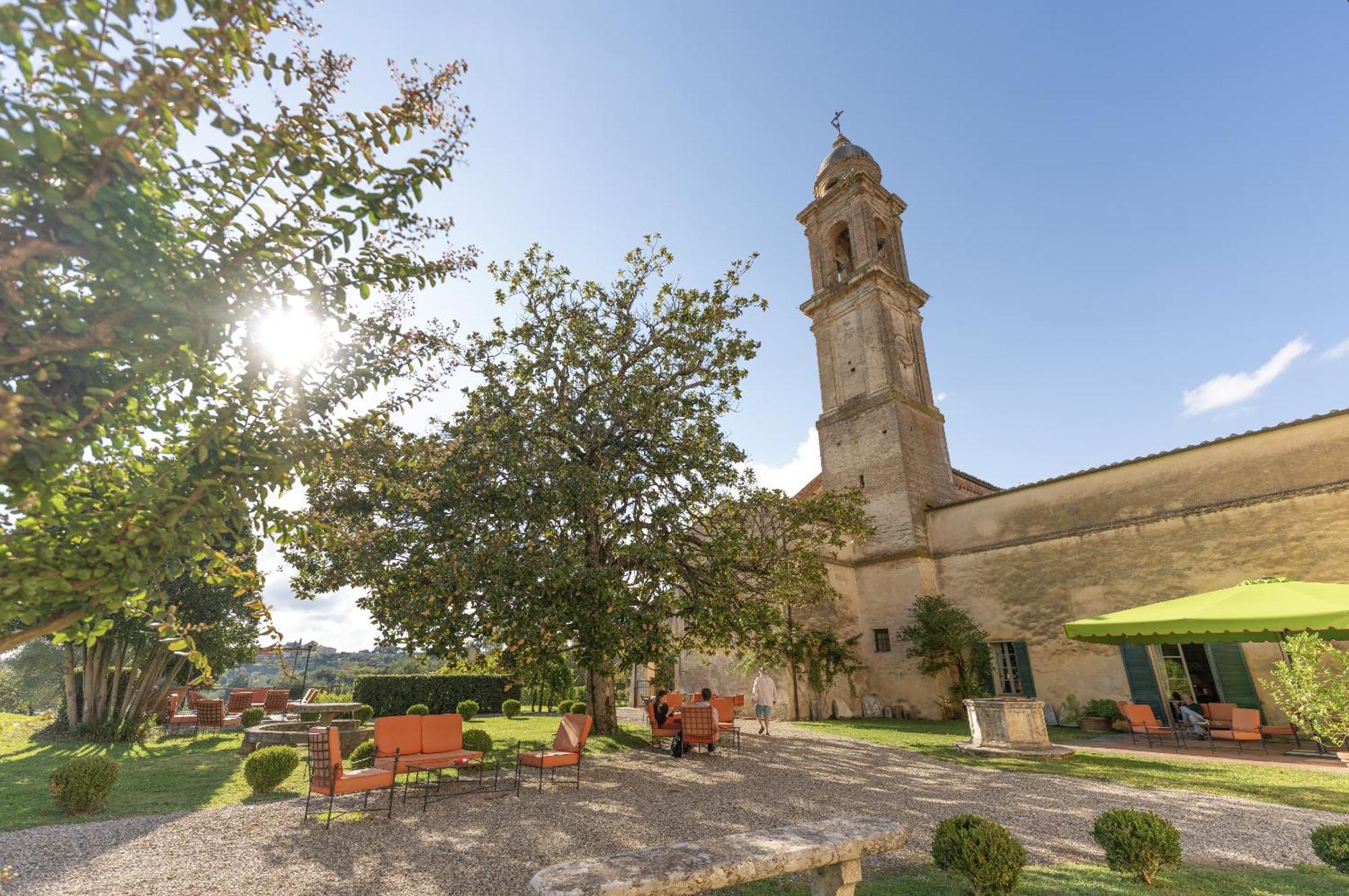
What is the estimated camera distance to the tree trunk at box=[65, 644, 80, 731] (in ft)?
51.5

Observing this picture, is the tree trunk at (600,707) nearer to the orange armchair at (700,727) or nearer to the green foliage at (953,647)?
the orange armchair at (700,727)

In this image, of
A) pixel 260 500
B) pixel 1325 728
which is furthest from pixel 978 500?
pixel 260 500

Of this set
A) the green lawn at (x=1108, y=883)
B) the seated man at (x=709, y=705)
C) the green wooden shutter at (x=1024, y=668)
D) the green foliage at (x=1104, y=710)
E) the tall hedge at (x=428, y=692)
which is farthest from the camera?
the tall hedge at (x=428, y=692)

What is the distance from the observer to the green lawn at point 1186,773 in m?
8.07

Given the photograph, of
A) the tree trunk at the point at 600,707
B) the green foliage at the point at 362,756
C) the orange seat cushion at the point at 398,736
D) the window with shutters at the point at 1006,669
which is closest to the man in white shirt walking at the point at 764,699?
the tree trunk at the point at 600,707

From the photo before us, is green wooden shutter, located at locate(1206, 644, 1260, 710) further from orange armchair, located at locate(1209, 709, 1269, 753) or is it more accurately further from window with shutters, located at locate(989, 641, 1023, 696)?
window with shutters, located at locate(989, 641, 1023, 696)

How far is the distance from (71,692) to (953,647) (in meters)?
25.5

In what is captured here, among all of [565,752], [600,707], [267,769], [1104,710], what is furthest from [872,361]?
[267,769]

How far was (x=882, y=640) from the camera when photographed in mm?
21156

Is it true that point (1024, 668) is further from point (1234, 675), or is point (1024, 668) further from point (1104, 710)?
point (1234, 675)

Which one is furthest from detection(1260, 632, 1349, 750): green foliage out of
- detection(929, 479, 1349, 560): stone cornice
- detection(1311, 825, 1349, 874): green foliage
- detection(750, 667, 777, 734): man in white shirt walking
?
detection(750, 667, 777, 734): man in white shirt walking

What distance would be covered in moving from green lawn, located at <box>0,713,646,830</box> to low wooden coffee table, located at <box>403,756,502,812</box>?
1.57m

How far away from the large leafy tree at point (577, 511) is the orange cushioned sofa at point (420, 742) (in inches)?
68.4

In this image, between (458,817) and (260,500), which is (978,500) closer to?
(458,817)
